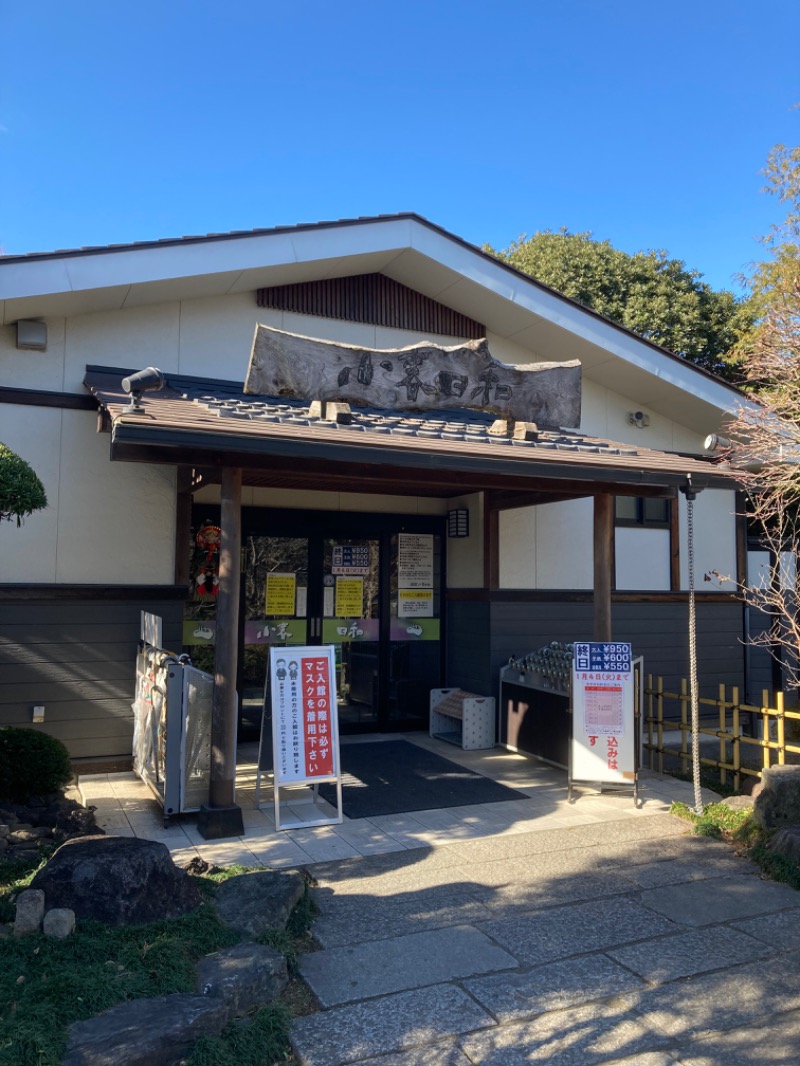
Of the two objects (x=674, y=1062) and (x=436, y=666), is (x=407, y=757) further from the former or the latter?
(x=674, y=1062)

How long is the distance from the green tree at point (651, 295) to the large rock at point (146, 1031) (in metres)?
18.7

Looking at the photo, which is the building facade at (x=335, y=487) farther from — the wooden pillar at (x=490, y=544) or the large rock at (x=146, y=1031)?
the large rock at (x=146, y=1031)

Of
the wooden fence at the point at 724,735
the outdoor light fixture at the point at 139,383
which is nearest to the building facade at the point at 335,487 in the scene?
the outdoor light fixture at the point at 139,383

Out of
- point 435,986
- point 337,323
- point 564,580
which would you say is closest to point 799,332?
point 564,580

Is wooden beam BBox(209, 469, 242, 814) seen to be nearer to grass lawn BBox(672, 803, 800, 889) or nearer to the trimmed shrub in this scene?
the trimmed shrub

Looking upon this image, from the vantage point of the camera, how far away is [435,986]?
3820 millimetres

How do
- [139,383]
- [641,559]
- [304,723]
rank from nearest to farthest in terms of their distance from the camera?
[139,383] → [304,723] → [641,559]

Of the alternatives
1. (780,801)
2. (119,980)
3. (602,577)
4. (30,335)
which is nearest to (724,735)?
(780,801)

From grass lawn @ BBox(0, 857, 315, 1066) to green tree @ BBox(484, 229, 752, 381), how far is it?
18113 millimetres

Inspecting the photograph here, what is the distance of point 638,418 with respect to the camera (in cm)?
1081

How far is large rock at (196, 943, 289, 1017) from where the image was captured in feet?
11.5

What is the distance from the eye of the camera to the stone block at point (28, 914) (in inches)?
155

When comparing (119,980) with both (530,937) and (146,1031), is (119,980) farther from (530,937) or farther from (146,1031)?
(530,937)

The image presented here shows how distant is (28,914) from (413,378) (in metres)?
5.04
